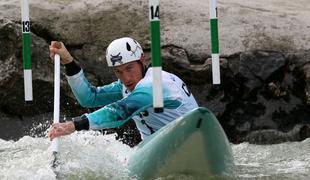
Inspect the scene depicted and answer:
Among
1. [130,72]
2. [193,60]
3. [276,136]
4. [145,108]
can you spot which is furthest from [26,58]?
[276,136]

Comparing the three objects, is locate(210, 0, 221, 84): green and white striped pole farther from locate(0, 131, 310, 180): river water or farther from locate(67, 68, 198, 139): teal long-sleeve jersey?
locate(0, 131, 310, 180): river water

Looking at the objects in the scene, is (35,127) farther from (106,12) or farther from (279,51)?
(279,51)

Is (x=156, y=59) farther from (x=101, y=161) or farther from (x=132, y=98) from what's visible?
(x=101, y=161)

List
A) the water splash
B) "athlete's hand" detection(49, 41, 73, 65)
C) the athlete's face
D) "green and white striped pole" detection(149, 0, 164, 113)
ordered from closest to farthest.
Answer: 1. "green and white striped pole" detection(149, 0, 164, 113)
2. the water splash
3. the athlete's face
4. "athlete's hand" detection(49, 41, 73, 65)

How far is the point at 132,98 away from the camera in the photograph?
521cm

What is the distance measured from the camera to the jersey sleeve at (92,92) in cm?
618

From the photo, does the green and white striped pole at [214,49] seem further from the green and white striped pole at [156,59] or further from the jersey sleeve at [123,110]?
the green and white striped pole at [156,59]

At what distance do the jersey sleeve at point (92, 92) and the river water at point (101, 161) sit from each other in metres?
0.39

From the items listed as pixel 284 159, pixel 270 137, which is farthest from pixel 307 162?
pixel 270 137

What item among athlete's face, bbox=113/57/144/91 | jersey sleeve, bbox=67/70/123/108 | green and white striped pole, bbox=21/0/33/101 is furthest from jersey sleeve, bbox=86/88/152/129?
jersey sleeve, bbox=67/70/123/108

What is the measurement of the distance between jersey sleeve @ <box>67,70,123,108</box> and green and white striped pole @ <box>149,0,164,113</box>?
6.18 feet

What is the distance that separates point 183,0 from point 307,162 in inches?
154

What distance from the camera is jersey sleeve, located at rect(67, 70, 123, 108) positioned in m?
6.18

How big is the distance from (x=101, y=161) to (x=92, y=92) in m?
0.76
